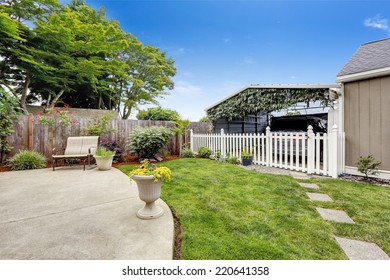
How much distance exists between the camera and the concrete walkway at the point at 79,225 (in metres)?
1.76

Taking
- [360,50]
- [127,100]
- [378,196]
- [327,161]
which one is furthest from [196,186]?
[127,100]

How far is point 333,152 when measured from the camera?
462 centimetres

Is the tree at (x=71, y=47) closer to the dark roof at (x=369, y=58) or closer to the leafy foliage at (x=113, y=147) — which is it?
the leafy foliage at (x=113, y=147)

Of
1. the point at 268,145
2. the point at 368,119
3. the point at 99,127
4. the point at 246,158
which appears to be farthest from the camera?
the point at 99,127

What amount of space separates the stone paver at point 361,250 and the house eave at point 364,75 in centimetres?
447

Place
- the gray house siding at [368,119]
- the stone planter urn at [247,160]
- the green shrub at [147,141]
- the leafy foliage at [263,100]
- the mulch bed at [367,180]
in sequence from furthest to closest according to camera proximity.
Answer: the green shrub at [147,141] < the stone planter urn at [247,160] < the leafy foliage at [263,100] < the gray house siding at [368,119] < the mulch bed at [367,180]

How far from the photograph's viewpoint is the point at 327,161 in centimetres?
493

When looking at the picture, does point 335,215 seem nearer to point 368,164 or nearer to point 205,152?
point 368,164

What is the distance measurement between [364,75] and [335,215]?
13.4 ft

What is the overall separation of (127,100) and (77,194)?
594 inches

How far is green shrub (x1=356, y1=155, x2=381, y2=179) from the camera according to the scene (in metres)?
→ 4.40

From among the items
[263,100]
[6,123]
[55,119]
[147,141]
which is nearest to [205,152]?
[147,141]

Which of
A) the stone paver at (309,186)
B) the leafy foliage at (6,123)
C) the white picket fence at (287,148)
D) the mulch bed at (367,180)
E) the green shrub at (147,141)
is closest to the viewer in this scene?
the stone paver at (309,186)

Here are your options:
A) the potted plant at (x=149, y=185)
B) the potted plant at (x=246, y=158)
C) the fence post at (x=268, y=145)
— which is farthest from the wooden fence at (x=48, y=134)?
the potted plant at (x=149, y=185)
